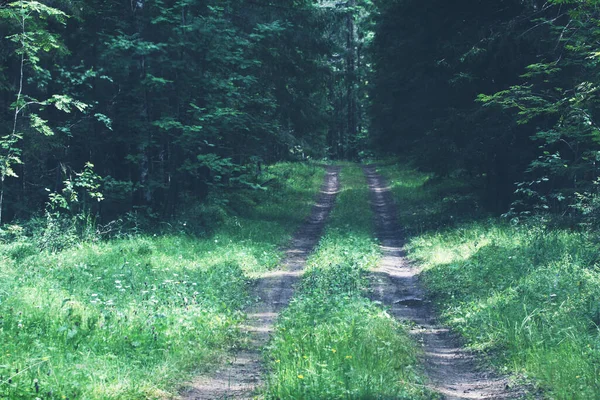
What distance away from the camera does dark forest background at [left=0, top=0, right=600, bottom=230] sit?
15828 mm

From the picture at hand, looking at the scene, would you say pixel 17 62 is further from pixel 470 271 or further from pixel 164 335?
pixel 470 271

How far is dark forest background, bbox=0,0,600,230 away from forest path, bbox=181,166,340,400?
11.8ft

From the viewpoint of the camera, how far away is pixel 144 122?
62.0 feet

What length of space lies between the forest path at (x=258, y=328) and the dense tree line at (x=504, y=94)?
589 centimetres

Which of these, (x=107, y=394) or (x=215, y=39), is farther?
(x=215, y=39)

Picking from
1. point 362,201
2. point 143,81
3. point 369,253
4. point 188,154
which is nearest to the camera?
point 369,253

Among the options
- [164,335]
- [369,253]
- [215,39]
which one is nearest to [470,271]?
[369,253]

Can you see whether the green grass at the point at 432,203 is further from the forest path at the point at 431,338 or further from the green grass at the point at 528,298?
the green grass at the point at 528,298

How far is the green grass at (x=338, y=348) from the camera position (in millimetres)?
6445

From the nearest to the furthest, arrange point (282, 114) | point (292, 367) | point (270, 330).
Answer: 1. point (292, 367)
2. point (270, 330)
3. point (282, 114)

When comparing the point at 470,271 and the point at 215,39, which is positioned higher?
the point at 215,39

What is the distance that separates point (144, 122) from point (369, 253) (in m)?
8.62

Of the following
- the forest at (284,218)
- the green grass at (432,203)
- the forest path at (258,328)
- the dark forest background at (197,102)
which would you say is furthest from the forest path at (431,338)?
the dark forest background at (197,102)

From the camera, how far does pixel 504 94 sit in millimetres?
16562
